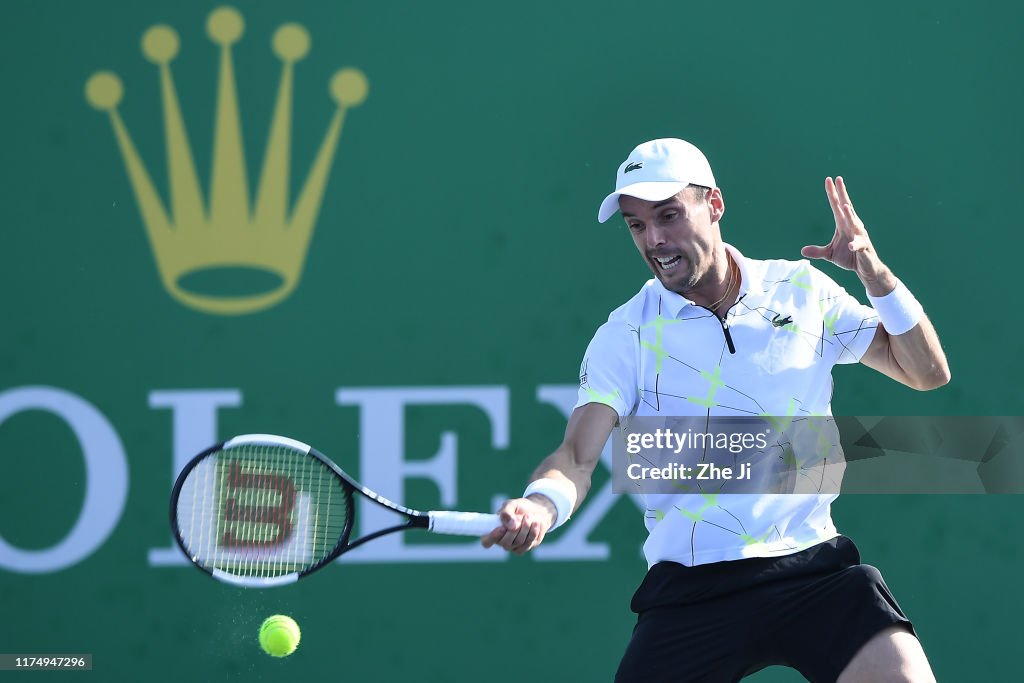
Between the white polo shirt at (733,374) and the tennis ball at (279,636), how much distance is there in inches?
42.5

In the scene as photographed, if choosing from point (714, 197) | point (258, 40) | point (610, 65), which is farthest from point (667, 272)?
point (258, 40)

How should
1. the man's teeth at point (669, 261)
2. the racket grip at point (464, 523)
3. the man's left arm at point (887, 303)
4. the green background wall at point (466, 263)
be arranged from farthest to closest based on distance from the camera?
the green background wall at point (466, 263)
the man's teeth at point (669, 261)
the man's left arm at point (887, 303)
the racket grip at point (464, 523)

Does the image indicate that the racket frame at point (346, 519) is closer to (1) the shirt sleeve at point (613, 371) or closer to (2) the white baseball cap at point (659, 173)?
(1) the shirt sleeve at point (613, 371)

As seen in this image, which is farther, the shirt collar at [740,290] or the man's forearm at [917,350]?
the shirt collar at [740,290]

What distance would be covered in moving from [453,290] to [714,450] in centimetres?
113

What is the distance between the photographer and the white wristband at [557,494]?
8.60ft

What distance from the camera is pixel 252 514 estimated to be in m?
3.04

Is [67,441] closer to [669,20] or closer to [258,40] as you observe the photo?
[258,40]

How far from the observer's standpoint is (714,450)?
2945 mm

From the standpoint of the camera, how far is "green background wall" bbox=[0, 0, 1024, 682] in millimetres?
3768

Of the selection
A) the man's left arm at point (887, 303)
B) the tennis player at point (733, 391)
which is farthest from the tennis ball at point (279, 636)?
the man's left arm at point (887, 303)

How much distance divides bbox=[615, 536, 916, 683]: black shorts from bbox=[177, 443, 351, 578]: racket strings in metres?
0.71

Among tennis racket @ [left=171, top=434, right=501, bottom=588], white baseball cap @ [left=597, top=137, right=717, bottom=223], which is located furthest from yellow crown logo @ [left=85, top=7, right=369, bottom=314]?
white baseball cap @ [left=597, top=137, right=717, bottom=223]

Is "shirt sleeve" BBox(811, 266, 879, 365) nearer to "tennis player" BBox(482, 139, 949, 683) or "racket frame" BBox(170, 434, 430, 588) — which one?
"tennis player" BBox(482, 139, 949, 683)
